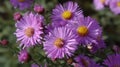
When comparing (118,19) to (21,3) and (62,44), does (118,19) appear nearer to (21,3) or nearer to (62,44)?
(21,3)

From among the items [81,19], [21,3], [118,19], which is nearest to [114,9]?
[118,19]

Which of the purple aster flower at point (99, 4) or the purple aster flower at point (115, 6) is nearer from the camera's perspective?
the purple aster flower at point (115, 6)

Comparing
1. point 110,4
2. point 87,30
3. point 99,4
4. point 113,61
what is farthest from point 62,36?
point 99,4

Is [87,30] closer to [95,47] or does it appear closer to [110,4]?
[95,47]

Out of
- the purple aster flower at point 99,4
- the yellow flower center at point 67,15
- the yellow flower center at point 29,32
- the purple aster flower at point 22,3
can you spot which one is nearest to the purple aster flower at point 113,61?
the yellow flower center at point 67,15

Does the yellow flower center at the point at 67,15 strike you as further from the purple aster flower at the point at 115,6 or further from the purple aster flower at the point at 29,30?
the purple aster flower at the point at 115,6

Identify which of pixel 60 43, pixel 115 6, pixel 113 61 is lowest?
pixel 113 61
